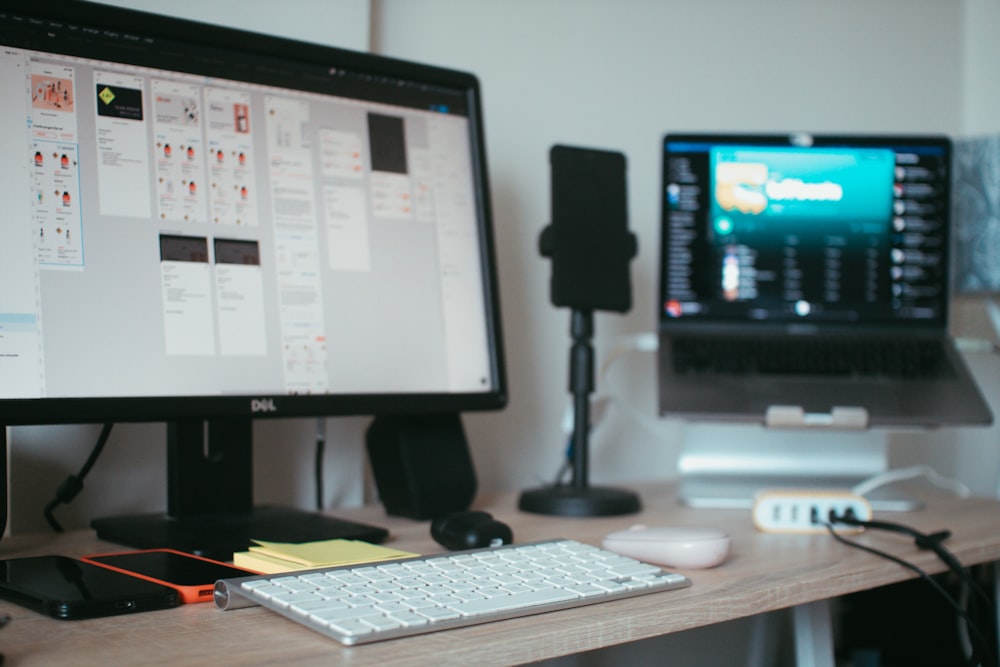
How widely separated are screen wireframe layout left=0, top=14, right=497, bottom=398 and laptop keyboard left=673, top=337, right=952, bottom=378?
1.16 feet

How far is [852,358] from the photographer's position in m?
1.30

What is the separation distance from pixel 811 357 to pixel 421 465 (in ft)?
1.93

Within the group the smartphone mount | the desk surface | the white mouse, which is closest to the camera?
the desk surface

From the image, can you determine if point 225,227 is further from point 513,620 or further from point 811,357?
point 811,357

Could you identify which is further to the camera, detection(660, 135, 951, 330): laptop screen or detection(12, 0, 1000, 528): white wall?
detection(660, 135, 951, 330): laptop screen

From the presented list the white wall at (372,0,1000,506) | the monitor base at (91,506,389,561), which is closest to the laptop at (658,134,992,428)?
the white wall at (372,0,1000,506)

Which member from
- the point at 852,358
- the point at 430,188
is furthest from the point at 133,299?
the point at 852,358

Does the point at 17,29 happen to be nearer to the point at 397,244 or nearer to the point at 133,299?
the point at 133,299

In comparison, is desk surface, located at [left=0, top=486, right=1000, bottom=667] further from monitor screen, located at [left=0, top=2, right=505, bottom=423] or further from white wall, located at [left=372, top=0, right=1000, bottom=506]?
white wall, located at [left=372, top=0, right=1000, bottom=506]

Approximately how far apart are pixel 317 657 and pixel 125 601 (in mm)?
165

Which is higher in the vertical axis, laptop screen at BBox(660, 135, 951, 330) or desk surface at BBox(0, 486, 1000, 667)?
laptop screen at BBox(660, 135, 951, 330)

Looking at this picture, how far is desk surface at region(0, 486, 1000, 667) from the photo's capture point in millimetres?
523

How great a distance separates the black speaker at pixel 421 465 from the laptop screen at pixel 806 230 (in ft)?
1.30

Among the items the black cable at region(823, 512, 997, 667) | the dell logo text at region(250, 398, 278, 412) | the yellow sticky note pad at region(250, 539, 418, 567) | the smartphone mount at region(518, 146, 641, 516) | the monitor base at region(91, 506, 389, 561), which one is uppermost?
the smartphone mount at region(518, 146, 641, 516)
